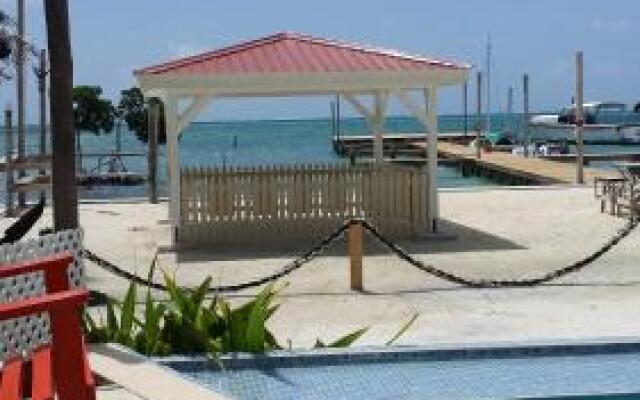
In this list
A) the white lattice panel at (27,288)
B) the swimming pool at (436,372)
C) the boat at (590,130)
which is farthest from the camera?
the boat at (590,130)

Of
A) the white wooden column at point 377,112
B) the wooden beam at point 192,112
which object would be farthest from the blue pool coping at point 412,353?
the white wooden column at point 377,112

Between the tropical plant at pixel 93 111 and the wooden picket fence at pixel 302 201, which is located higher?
the tropical plant at pixel 93 111

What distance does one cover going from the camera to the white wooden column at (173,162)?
17422 mm

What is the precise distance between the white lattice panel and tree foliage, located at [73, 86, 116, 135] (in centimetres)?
3759

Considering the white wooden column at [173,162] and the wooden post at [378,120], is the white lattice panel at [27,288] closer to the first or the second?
the white wooden column at [173,162]

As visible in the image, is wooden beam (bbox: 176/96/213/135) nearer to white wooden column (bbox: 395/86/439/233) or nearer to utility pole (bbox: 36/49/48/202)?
white wooden column (bbox: 395/86/439/233)

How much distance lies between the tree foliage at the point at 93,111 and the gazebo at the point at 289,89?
2612cm

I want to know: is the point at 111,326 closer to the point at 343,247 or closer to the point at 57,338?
the point at 57,338

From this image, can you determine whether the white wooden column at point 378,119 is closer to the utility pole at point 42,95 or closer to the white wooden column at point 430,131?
the white wooden column at point 430,131

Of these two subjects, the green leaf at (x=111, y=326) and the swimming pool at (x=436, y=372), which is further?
the green leaf at (x=111, y=326)

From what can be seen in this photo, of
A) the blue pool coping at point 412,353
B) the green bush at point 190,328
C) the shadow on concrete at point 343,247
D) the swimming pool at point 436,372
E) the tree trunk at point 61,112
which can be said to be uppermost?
the tree trunk at point 61,112

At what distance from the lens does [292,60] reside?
18.0 meters

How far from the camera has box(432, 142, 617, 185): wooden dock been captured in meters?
31.8

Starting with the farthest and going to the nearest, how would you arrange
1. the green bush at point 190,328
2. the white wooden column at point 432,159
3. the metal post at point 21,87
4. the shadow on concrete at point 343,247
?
the metal post at point 21,87
the white wooden column at point 432,159
the shadow on concrete at point 343,247
the green bush at point 190,328
